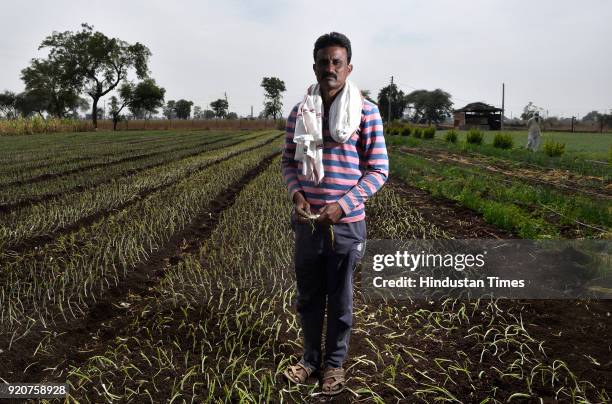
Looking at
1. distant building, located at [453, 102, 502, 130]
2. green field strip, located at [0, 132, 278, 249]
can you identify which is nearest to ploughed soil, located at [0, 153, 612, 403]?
green field strip, located at [0, 132, 278, 249]

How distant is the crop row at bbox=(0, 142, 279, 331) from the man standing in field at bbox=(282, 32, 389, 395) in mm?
2183

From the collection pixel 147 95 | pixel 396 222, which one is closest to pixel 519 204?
pixel 396 222

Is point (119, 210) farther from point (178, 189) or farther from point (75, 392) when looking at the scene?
point (75, 392)

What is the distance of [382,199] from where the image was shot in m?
7.68

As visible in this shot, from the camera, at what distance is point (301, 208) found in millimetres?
2203

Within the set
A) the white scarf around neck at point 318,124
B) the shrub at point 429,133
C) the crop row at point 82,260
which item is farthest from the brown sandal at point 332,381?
the shrub at point 429,133

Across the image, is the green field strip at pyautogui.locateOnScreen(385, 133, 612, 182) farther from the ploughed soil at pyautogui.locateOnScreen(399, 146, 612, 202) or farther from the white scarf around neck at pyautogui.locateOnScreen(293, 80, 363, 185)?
the white scarf around neck at pyautogui.locateOnScreen(293, 80, 363, 185)

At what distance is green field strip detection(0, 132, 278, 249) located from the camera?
5.57 m

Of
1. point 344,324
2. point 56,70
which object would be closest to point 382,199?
point 344,324

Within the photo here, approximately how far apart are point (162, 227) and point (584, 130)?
45235mm

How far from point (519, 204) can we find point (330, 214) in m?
5.95

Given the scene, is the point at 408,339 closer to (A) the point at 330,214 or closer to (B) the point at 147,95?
(A) the point at 330,214

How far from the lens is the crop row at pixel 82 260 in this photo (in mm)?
3660

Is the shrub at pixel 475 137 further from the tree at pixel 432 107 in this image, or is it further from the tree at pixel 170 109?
the tree at pixel 170 109
